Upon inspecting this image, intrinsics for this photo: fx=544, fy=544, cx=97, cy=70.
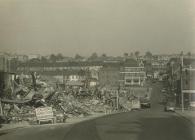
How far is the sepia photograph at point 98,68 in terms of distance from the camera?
3.15m

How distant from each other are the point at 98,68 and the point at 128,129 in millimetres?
490

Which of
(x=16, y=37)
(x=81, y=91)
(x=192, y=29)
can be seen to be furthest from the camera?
(x=81, y=91)

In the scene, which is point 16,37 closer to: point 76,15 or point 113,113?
point 76,15

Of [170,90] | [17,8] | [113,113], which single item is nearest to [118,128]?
[113,113]

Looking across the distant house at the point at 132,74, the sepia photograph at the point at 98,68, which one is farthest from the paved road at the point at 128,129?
the distant house at the point at 132,74

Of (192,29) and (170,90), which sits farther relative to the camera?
(170,90)

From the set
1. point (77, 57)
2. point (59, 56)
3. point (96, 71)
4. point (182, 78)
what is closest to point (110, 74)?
point (96, 71)

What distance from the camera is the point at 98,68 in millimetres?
3436

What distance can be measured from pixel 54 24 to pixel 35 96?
1.57 ft

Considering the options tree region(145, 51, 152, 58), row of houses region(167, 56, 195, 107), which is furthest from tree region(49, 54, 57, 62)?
row of houses region(167, 56, 195, 107)

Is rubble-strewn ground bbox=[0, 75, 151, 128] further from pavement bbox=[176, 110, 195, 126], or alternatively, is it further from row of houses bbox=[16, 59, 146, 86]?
pavement bbox=[176, 110, 195, 126]

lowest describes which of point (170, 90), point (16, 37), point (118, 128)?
point (118, 128)

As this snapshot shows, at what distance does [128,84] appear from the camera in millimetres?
3357

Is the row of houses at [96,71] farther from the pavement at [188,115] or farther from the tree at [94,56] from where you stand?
the pavement at [188,115]
